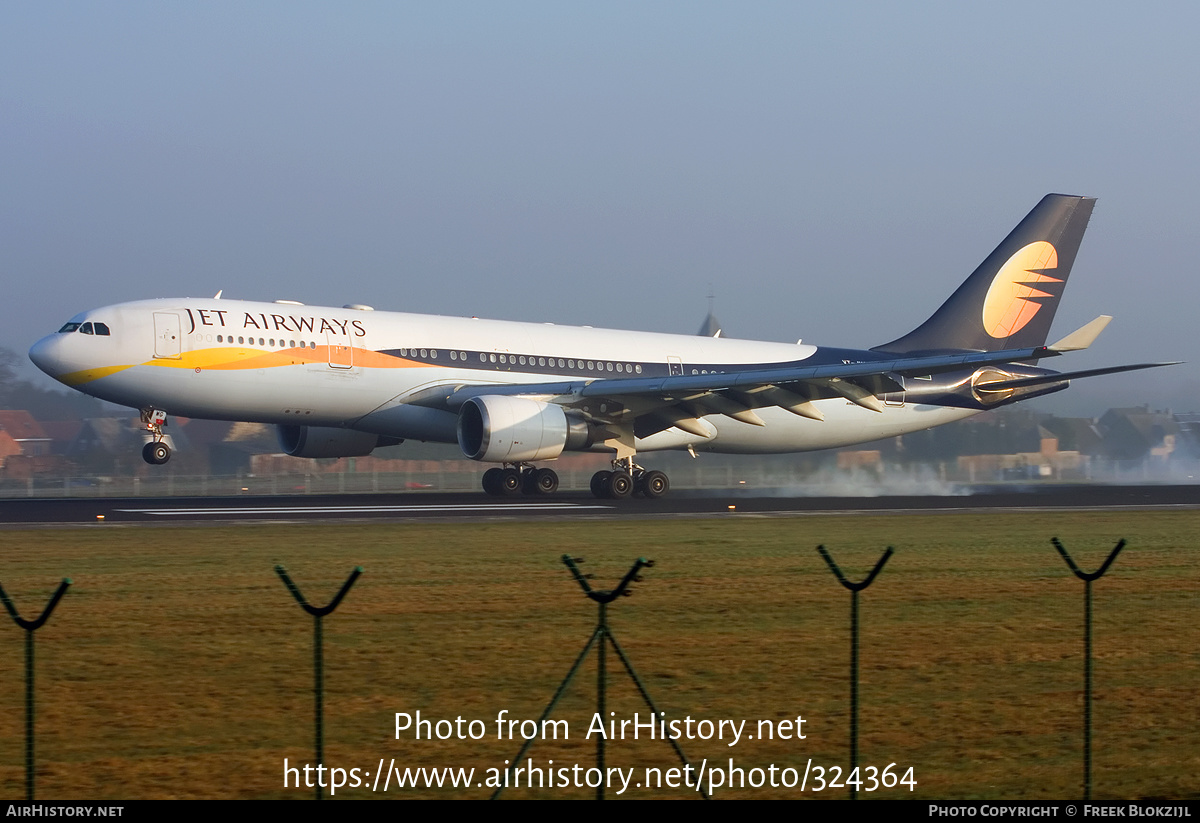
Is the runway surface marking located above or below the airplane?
below

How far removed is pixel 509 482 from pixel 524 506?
370 centimetres

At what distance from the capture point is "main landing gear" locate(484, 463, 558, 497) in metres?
32.1

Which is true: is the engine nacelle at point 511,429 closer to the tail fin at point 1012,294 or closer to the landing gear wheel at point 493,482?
the landing gear wheel at point 493,482

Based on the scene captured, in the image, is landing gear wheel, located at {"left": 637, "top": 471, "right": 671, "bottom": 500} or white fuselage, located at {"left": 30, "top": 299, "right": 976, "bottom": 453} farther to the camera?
landing gear wheel, located at {"left": 637, "top": 471, "right": 671, "bottom": 500}

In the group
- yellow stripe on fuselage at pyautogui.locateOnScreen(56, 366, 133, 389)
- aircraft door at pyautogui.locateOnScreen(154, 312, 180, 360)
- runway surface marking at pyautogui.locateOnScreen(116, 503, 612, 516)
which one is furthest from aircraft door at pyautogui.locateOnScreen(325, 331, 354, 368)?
yellow stripe on fuselage at pyautogui.locateOnScreen(56, 366, 133, 389)

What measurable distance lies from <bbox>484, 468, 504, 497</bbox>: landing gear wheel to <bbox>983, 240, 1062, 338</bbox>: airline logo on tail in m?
15.8

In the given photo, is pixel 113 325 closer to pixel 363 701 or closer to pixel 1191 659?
pixel 363 701

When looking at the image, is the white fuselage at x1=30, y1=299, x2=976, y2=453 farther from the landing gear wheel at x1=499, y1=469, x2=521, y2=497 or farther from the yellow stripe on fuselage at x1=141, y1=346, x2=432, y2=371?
the landing gear wheel at x1=499, y1=469, x2=521, y2=497

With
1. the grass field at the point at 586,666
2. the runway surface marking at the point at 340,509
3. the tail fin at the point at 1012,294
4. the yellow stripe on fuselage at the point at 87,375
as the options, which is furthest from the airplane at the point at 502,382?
the grass field at the point at 586,666

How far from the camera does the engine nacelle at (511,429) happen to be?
28.9m

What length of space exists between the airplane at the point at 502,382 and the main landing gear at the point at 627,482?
4 centimetres

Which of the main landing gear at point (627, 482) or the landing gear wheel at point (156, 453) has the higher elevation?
the landing gear wheel at point (156, 453)

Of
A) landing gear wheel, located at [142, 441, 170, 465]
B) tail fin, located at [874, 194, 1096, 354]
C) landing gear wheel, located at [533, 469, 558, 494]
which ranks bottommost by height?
landing gear wheel, located at [533, 469, 558, 494]
